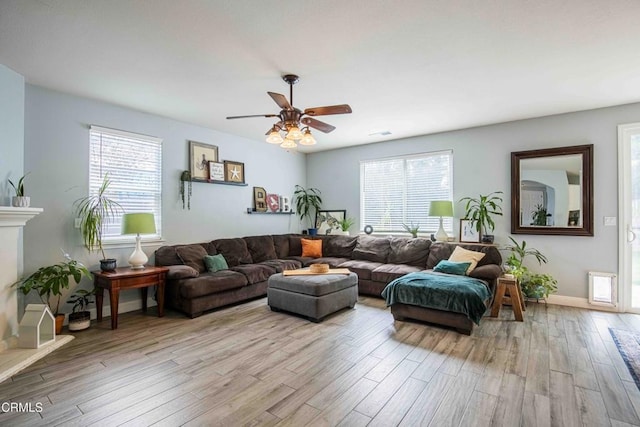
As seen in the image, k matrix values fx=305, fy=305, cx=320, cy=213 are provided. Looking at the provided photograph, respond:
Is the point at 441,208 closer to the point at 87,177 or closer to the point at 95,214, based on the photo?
the point at 95,214

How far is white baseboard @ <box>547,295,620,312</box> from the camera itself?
407 cm

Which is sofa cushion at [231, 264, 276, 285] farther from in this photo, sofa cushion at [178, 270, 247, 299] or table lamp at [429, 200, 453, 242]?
table lamp at [429, 200, 453, 242]

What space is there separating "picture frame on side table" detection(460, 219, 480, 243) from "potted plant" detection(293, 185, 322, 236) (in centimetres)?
302

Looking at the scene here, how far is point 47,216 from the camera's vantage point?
349 centimetres

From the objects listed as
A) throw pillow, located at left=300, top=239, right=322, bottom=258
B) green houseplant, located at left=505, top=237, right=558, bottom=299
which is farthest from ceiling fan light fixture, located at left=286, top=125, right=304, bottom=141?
green houseplant, located at left=505, top=237, right=558, bottom=299

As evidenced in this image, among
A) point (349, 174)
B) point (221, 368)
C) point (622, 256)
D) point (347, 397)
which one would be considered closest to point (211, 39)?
point (221, 368)

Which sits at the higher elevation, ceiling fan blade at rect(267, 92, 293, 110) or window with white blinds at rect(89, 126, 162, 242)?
ceiling fan blade at rect(267, 92, 293, 110)

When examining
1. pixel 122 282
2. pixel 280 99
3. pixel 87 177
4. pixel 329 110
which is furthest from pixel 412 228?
pixel 87 177

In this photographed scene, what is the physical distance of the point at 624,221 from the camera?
399 cm

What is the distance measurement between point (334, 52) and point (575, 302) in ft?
15.2

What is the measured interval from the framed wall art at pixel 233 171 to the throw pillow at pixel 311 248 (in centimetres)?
168

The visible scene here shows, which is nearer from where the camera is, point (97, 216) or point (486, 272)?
point (97, 216)

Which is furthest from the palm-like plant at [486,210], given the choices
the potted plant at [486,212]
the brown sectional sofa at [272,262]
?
the brown sectional sofa at [272,262]

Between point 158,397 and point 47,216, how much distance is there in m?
2.71
